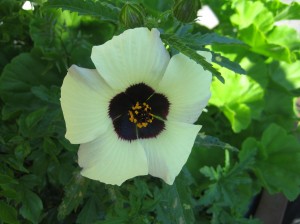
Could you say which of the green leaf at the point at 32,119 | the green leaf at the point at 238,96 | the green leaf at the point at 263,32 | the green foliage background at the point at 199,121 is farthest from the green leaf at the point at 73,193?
the green leaf at the point at 263,32

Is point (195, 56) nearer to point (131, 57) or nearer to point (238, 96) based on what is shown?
point (131, 57)

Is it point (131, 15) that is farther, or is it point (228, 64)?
point (228, 64)

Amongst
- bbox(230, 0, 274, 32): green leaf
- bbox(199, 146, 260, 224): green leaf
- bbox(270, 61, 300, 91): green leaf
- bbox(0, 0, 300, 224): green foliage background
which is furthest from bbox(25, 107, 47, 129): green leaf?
bbox(270, 61, 300, 91): green leaf

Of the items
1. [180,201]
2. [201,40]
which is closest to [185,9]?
[201,40]

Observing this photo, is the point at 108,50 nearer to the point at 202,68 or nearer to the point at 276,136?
the point at 202,68

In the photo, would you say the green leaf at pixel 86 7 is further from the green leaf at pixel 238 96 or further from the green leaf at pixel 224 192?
the green leaf at pixel 238 96

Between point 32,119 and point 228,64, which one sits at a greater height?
point 228,64

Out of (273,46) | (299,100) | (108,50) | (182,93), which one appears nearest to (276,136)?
(273,46)
